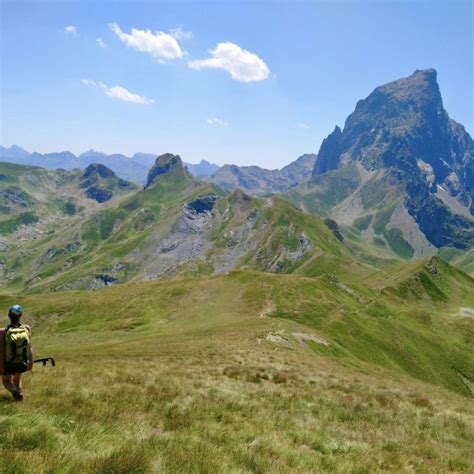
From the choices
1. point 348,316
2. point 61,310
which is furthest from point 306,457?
point 61,310

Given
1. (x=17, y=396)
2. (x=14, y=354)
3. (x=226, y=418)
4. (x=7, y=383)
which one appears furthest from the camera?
(x=226, y=418)

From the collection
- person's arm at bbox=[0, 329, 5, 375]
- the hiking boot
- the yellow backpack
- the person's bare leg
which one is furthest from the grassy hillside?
person's arm at bbox=[0, 329, 5, 375]

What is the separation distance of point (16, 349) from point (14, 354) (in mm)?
160

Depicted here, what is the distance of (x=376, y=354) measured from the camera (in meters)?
81.0

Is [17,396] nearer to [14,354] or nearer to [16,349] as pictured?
[14,354]

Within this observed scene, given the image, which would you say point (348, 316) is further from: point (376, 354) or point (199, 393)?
point (199, 393)

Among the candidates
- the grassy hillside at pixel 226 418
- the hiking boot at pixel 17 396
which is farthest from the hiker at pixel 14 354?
the grassy hillside at pixel 226 418

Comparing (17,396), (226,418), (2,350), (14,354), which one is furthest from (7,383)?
(226,418)

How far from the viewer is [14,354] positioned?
44.2ft

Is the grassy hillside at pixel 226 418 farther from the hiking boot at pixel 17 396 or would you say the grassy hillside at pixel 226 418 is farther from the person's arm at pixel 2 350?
the person's arm at pixel 2 350

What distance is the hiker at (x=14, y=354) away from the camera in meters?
13.2

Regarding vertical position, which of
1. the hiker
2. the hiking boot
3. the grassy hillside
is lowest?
the grassy hillside

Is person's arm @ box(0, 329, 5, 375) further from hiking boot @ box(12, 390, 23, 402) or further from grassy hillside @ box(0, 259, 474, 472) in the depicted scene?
grassy hillside @ box(0, 259, 474, 472)

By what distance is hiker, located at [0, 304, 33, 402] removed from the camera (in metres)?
13.2
